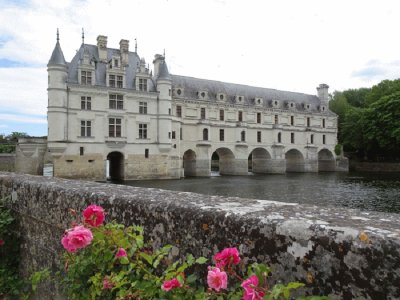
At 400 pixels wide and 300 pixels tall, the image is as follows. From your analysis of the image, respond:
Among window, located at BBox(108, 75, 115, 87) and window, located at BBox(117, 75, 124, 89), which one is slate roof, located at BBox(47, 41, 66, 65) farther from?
window, located at BBox(117, 75, 124, 89)

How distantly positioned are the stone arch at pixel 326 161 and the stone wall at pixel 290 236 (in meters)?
58.4

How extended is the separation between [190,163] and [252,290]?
43059mm

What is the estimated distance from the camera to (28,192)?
13.3 feet

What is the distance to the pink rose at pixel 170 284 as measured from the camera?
162 centimetres

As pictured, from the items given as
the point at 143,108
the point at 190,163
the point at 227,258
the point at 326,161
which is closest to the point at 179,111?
the point at 143,108

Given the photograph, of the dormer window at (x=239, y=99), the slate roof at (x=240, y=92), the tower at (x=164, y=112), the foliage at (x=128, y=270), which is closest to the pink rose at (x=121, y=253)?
the foliage at (x=128, y=270)

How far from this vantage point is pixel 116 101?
36.5 metres

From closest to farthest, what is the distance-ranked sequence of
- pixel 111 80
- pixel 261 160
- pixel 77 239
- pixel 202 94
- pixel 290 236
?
1. pixel 290 236
2. pixel 77 239
3. pixel 111 80
4. pixel 202 94
5. pixel 261 160

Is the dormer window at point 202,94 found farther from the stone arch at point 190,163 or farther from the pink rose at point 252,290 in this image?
the pink rose at point 252,290

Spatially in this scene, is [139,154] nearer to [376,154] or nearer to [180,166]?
[180,166]

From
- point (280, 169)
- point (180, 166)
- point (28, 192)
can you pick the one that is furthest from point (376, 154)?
point (28, 192)

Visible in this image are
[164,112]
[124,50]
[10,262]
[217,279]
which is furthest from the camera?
[124,50]

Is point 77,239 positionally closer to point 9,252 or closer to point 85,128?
point 9,252

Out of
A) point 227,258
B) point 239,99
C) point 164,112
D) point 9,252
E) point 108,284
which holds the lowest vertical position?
point 9,252
